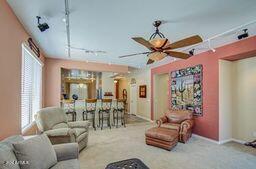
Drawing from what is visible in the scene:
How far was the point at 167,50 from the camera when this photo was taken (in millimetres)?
2803

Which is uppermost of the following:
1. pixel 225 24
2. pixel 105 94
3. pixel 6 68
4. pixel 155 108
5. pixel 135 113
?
pixel 225 24

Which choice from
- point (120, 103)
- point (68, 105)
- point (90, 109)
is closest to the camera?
point (68, 105)

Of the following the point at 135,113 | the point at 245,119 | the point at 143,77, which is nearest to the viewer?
the point at 245,119

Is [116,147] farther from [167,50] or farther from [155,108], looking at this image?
[155,108]

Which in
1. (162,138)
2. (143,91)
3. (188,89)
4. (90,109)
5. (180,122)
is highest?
(188,89)

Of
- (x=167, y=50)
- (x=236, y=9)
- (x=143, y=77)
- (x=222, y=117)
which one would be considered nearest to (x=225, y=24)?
(x=236, y=9)

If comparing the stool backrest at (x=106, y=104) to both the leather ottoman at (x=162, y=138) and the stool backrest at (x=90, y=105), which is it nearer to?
the stool backrest at (x=90, y=105)

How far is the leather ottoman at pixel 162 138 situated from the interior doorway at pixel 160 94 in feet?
10.7

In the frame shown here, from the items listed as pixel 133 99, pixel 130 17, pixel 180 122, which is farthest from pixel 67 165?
pixel 133 99

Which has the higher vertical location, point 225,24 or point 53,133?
point 225,24

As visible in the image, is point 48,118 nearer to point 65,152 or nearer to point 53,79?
point 65,152

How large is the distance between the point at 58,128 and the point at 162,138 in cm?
249

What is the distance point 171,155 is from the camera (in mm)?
3361

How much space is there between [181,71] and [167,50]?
290 centimetres
